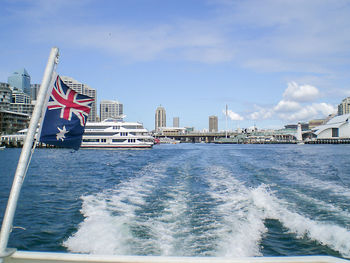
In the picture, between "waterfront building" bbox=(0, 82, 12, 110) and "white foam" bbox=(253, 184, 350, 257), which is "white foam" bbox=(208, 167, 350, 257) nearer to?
"white foam" bbox=(253, 184, 350, 257)

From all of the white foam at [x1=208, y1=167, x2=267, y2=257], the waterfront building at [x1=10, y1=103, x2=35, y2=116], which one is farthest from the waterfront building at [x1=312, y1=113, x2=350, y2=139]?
the waterfront building at [x1=10, y1=103, x2=35, y2=116]

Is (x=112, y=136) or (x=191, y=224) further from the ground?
(x=112, y=136)

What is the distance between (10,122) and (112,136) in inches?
2456

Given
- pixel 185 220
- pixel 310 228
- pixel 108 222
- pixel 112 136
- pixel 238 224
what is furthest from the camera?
pixel 112 136

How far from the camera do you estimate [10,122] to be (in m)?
107

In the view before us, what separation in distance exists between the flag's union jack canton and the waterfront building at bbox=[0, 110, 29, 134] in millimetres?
115703

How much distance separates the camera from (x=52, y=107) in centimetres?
439

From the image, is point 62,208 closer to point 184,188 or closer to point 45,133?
point 184,188

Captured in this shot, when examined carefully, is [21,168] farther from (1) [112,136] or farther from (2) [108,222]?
(1) [112,136]

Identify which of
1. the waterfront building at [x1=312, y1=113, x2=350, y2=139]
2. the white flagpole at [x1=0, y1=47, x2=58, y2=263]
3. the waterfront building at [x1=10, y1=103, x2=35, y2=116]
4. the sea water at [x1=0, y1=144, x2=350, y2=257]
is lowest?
the sea water at [x1=0, y1=144, x2=350, y2=257]

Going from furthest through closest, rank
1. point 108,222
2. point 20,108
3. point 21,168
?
point 20,108 < point 108,222 < point 21,168

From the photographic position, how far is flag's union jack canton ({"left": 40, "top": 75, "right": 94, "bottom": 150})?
4398 millimetres

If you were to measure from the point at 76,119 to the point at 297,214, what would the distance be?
9408mm

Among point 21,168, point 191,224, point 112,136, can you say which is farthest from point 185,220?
point 112,136
